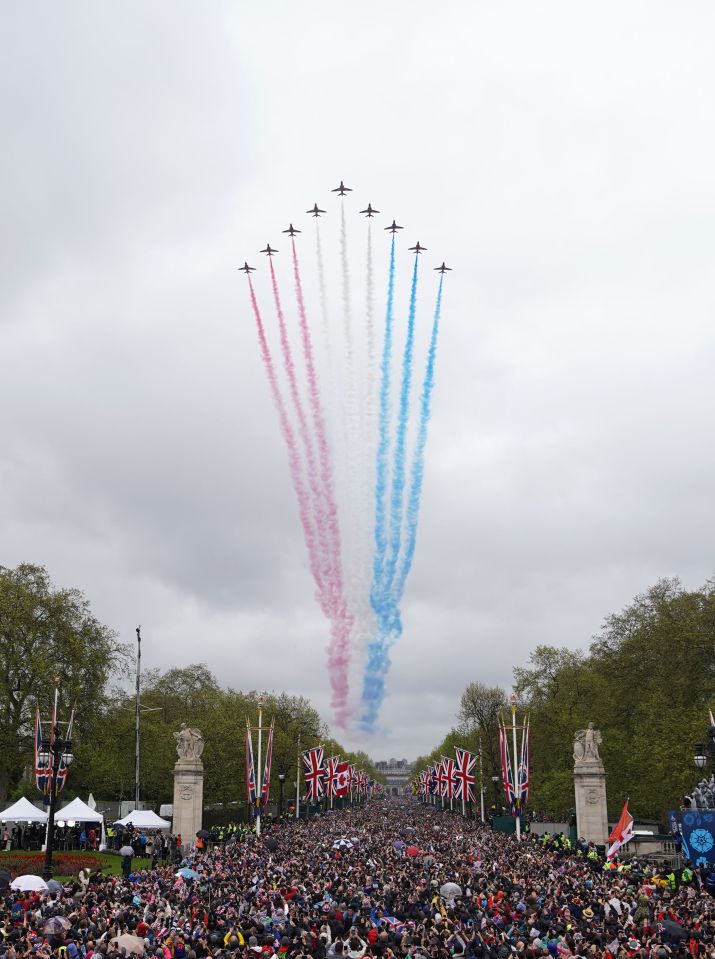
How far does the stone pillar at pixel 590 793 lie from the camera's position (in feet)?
165

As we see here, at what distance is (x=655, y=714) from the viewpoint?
55.3m

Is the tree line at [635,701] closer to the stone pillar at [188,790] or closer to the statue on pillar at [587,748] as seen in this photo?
the statue on pillar at [587,748]

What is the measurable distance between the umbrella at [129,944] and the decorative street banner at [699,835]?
19.8 m

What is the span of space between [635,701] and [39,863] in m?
41.8

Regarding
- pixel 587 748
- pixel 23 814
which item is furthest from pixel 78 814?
pixel 587 748

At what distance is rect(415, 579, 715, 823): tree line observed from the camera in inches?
2029

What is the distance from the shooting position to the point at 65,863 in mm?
38469

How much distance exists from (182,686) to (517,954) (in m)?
99.1

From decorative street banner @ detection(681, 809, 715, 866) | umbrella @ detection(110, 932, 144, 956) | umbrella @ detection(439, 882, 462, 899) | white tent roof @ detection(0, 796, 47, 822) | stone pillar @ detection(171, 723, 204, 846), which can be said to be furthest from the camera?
stone pillar @ detection(171, 723, 204, 846)

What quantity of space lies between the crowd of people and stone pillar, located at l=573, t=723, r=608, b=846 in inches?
602

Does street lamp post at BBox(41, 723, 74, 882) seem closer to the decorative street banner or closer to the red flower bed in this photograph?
the red flower bed

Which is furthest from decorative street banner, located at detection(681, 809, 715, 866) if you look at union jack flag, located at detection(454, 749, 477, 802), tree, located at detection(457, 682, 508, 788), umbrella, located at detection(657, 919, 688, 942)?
tree, located at detection(457, 682, 508, 788)

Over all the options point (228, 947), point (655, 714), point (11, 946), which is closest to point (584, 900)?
point (228, 947)

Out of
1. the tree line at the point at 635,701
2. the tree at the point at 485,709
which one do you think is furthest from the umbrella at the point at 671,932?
the tree at the point at 485,709
